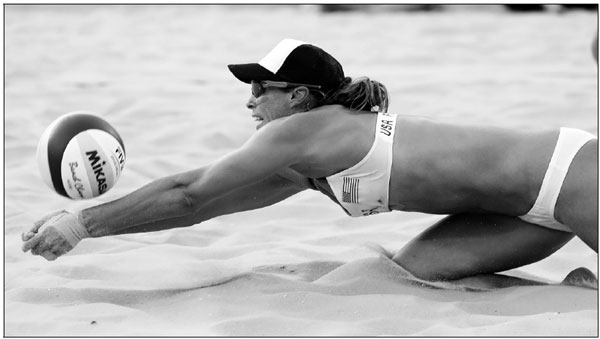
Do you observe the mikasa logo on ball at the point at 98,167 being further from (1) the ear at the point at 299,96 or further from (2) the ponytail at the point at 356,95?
(2) the ponytail at the point at 356,95

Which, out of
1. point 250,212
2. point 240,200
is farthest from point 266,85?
point 250,212

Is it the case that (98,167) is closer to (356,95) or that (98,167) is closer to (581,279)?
(356,95)

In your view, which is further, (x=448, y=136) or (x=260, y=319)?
(x=448, y=136)

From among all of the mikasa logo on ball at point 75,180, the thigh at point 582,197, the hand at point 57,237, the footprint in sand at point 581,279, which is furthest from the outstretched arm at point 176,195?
the footprint in sand at point 581,279

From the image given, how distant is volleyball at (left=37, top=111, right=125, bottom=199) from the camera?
13.8ft

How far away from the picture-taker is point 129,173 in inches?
256

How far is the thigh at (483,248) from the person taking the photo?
169 inches

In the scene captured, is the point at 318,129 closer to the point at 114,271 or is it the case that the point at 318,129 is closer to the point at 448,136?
the point at 448,136

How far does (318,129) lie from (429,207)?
22.1 inches

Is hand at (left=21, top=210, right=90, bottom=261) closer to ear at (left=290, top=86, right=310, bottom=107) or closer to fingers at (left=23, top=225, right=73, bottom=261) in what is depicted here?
fingers at (left=23, top=225, right=73, bottom=261)

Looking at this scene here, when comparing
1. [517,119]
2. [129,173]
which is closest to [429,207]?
[129,173]

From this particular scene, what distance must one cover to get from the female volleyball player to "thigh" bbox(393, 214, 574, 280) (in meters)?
0.02

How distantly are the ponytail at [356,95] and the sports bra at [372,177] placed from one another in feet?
0.30

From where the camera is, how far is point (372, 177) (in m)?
4.04
